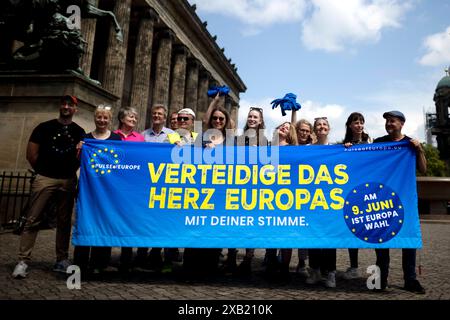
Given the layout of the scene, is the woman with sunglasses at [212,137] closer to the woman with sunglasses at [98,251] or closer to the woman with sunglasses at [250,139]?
the woman with sunglasses at [250,139]

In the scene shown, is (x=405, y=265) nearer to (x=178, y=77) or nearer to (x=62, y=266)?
(x=62, y=266)

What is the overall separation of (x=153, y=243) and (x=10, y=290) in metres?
1.53

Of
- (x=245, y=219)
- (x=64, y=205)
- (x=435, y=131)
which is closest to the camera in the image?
(x=245, y=219)

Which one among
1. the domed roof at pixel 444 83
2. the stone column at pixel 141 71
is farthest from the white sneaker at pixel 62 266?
the domed roof at pixel 444 83

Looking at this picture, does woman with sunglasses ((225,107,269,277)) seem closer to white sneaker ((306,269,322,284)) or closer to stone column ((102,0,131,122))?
white sneaker ((306,269,322,284))

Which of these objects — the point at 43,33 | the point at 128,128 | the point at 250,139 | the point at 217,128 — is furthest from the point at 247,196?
the point at 43,33

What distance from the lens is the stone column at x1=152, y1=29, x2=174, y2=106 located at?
26281 millimetres

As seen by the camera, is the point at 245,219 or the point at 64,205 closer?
the point at 245,219

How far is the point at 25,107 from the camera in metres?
7.79

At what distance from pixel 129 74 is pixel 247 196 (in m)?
30.9

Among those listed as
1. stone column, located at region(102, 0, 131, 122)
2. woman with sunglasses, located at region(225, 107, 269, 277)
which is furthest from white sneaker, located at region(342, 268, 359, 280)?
stone column, located at region(102, 0, 131, 122)
